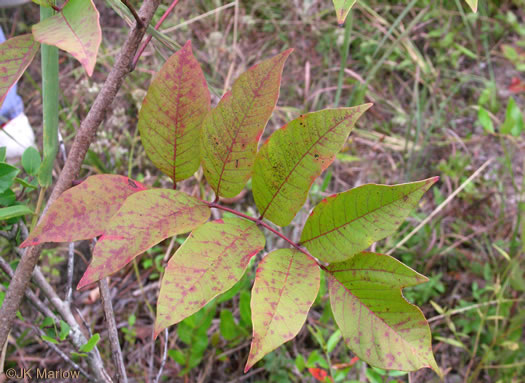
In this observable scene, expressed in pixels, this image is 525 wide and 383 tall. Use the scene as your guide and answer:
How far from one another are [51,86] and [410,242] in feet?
4.59

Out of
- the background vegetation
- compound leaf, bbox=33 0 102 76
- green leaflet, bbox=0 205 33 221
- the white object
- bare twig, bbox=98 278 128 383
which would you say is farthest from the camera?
the white object

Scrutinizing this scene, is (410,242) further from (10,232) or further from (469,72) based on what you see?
(10,232)

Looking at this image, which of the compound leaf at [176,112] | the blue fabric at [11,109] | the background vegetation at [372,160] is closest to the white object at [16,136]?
the blue fabric at [11,109]

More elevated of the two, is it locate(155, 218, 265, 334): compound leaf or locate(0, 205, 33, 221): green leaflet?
locate(0, 205, 33, 221): green leaflet

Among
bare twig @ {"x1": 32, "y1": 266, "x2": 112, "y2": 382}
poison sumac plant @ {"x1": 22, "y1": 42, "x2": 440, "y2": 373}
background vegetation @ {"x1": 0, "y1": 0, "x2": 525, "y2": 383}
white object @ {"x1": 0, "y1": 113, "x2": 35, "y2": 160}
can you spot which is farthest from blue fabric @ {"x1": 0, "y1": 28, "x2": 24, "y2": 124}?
poison sumac plant @ {"x1": 22, "y1": 42, "x2": 440, "y2": 373}

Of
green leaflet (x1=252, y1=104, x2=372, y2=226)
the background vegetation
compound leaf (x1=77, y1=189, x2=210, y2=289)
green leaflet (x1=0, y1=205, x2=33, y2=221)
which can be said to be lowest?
the background vegetation

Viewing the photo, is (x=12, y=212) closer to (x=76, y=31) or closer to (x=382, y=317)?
(x=76, y=31)

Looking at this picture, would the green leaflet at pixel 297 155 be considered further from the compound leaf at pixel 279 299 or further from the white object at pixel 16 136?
the white object at pixel 16 136

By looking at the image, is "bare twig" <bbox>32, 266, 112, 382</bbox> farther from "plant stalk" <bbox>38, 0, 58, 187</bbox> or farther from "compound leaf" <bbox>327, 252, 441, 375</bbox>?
"compound leaf" <bbox>327, 252, 441, 375</bbox>

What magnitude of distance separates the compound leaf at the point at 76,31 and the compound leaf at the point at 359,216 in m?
0.27

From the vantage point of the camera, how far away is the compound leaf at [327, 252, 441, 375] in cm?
41

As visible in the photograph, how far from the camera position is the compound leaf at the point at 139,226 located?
40 cm

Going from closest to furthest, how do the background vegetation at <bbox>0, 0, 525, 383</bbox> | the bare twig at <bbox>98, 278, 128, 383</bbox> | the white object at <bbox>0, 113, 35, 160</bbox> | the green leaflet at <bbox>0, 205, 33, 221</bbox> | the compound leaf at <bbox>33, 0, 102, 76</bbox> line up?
the compound leaf at <bbox>33, 0, 102, 76</bbox>
the green leaflet at <bbox>0, 205, 33, 221</bbox>
the bare twig at <bbox>98, 278, 128, 383</bbox>
the background vegetation at <bbox>0, 0, 525, 383</bbox>
the white object at <bbox>0, 113, 35, 160</bbox>

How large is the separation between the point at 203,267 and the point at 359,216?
169mm
